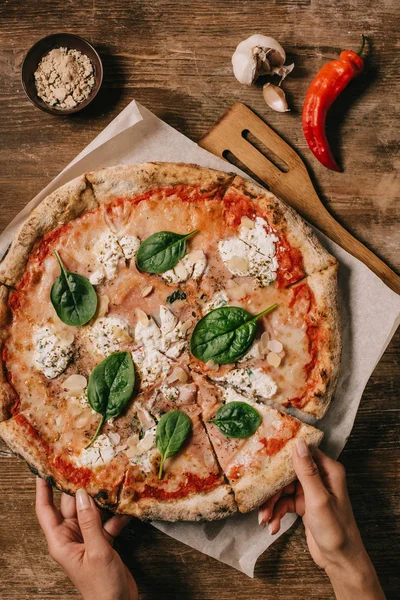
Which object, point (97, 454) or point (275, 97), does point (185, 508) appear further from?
point (275, 97)

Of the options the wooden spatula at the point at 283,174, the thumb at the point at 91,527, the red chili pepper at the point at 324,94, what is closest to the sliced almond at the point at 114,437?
the thumb at the point at 91,527

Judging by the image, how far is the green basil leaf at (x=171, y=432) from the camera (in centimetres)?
323

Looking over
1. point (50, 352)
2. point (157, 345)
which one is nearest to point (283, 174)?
point (157, 345)

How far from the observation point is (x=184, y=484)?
329cm

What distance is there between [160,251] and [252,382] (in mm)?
935

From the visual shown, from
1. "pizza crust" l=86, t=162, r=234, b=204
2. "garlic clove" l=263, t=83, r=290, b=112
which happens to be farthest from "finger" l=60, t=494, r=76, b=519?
"garlic clove" l=263, t=83, r=290, b=112

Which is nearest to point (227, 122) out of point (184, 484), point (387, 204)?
point (387, 204)

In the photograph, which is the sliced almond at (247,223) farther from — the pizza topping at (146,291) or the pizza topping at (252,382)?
the pizza topping at (252,382)

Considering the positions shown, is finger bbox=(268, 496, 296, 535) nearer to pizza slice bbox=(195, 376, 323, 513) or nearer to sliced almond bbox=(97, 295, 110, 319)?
pizza slice bbox=(195, 376, 323, 513)

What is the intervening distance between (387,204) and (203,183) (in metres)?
1.28

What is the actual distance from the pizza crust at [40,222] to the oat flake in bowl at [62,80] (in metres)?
0.59

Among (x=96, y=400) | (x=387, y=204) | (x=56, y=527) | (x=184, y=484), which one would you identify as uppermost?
(x=387, y=204)

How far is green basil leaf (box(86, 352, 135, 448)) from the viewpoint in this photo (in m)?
3.23

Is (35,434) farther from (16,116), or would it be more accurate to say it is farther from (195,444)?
(16,116)
